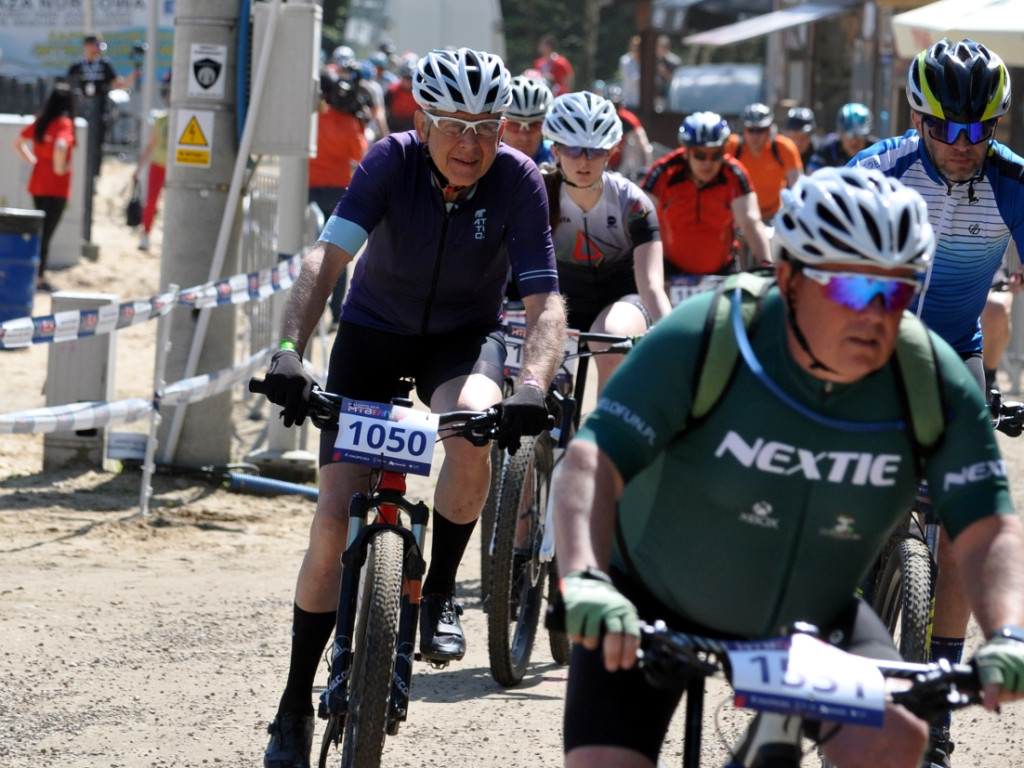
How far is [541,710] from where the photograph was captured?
5.71 m

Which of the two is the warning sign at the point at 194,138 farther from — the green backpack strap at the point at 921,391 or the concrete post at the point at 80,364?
the green backpack strap at the point at 921,391

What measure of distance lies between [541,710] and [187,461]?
12.9 feet

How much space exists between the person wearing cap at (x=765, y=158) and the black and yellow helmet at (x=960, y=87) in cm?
903

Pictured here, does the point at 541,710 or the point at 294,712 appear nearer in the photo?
the point at 294,712

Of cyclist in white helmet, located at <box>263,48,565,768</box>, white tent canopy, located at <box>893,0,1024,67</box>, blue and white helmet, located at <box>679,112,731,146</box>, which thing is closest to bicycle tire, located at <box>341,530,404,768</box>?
cyclist in white helmet, located at <box>263,48,565,768</box>

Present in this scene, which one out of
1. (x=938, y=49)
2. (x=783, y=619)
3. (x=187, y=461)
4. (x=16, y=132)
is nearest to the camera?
(x=783, y=619)

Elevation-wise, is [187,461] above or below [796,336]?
below

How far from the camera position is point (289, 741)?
4.50 m

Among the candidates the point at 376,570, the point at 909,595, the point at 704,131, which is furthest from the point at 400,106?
the point at 376,570

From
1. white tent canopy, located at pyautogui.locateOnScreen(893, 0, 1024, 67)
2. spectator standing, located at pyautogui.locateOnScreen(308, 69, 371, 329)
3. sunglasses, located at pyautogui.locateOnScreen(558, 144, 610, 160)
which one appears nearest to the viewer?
sunglasses, located at pyautogui.locateOnScreen(558, 144, 610, 160)

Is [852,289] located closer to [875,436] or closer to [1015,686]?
[875,436]

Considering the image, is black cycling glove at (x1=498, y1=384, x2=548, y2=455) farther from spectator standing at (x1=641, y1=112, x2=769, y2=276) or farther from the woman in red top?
the woman in red top

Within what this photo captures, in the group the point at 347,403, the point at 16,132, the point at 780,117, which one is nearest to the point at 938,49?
the point at 347,403

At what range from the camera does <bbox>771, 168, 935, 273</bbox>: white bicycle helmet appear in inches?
115
